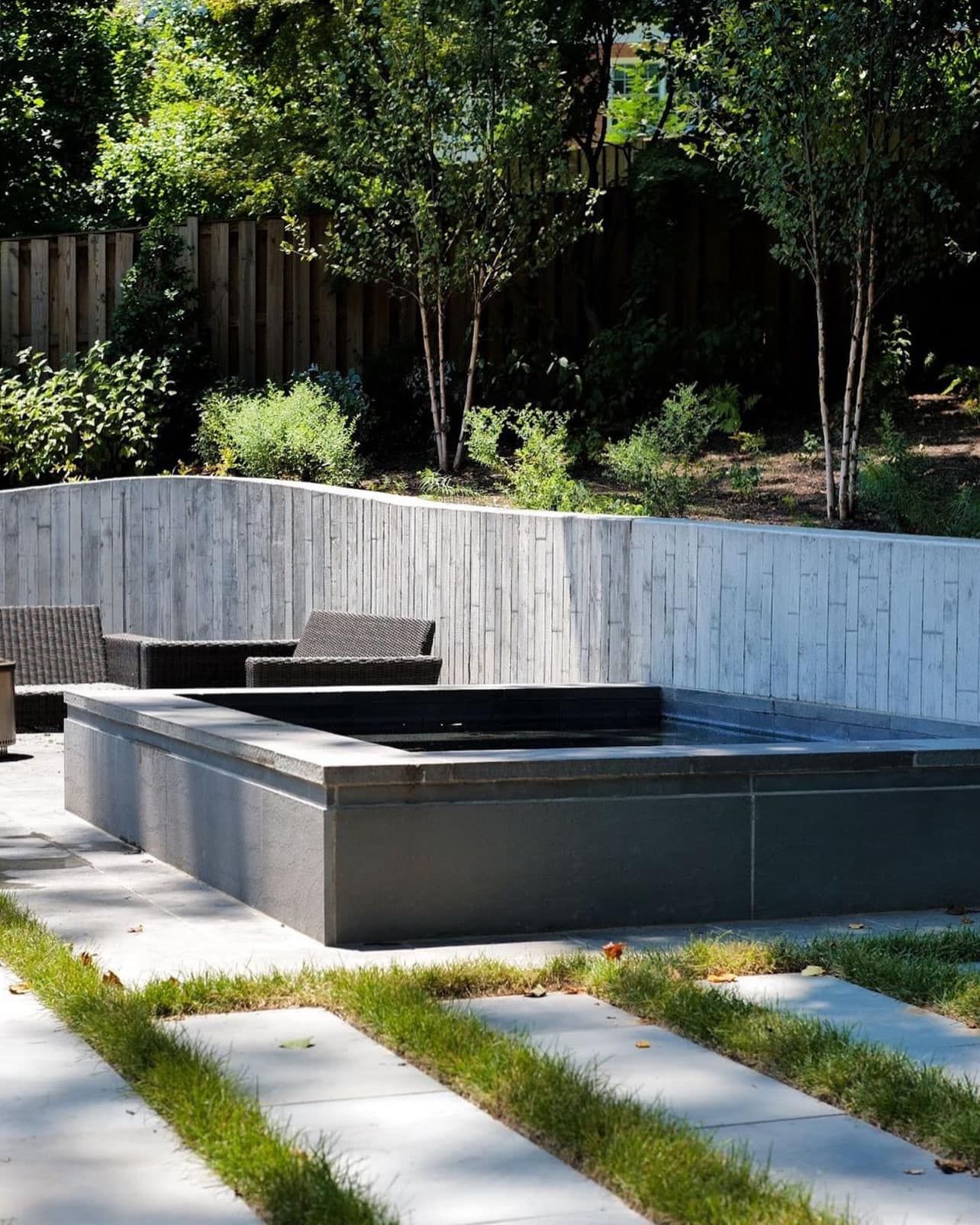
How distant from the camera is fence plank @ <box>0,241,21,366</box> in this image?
20.2 meters

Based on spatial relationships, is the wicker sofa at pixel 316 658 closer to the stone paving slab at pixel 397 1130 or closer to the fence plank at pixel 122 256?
the stone paving slab at pixel 397 1130

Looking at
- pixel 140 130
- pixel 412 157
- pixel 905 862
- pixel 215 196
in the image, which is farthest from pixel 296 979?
pixel 140 130

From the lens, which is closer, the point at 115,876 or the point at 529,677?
the point at 115,876

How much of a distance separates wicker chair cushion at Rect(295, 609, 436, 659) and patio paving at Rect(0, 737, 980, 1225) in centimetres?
464

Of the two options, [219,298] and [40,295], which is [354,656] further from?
[40,295]

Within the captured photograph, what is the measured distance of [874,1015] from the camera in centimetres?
493

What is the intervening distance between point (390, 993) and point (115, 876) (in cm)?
240

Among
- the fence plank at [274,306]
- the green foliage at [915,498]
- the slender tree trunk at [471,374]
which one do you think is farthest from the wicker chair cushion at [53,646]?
the fence plank at [274,306]

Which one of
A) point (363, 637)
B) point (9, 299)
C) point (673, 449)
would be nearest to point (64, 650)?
point (363, 637)

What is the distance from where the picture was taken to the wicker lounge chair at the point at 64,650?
11.9 m

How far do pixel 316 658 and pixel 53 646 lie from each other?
8.42 ft

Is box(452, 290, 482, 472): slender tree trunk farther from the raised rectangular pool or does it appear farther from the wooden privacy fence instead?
the raised rectangular pool

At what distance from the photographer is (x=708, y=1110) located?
4062mm

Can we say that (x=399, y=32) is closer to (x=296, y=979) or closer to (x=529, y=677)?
(x=529, y=677)
